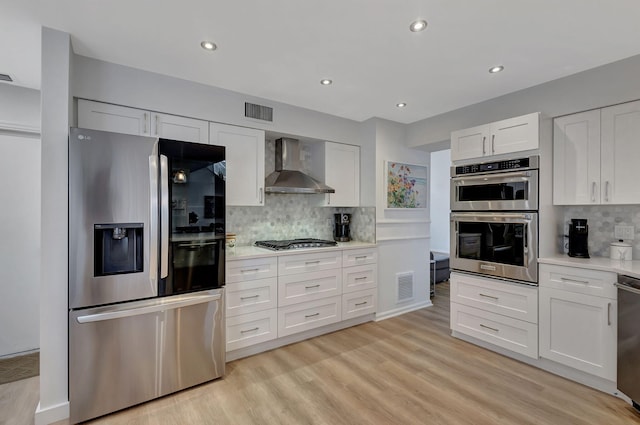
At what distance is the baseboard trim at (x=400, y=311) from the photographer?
3.79 m

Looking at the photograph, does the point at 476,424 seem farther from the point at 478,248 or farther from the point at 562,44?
the point at 562,44

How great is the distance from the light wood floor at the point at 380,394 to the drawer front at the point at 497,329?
140mm

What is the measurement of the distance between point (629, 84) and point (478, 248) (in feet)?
5.74

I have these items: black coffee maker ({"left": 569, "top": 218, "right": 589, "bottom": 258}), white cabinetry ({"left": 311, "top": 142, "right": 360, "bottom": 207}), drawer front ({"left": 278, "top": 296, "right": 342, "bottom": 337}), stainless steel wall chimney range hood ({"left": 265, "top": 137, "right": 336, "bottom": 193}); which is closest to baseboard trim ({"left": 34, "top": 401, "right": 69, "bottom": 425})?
drawer front ({"left": 278, "top": 296, "right": 342, "bottom": 337})

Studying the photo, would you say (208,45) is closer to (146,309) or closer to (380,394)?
(146,309)

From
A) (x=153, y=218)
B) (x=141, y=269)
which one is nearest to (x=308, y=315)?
(x=141, y=269)

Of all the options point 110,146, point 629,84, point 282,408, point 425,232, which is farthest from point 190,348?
point 629,84

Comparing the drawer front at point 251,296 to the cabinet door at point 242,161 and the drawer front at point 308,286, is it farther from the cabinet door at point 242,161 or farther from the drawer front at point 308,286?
the cabinet door at point 242,161

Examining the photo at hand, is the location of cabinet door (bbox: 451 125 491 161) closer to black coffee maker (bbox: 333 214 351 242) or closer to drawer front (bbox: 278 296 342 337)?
black coffee maker (bbox: 333 214 351 242)

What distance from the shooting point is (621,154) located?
94.0 inches

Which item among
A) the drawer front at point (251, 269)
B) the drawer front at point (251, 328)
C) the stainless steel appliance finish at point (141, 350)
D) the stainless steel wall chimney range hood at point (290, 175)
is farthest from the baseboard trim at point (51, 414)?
the stainless steel wall chimney range hood at point (290, 175)

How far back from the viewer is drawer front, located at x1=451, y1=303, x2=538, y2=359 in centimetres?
262

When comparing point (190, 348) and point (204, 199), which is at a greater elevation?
point (204, 199)

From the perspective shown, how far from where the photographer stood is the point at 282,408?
2.07m
